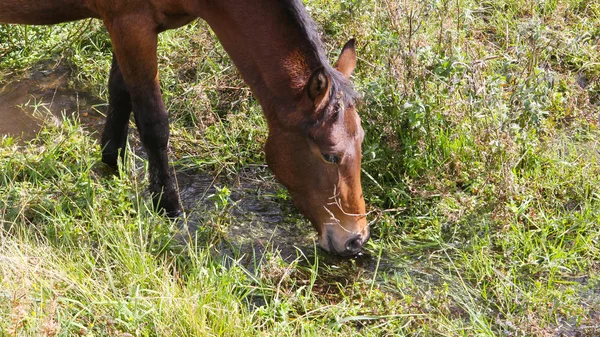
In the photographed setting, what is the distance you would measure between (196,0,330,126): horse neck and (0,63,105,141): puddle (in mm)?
2119

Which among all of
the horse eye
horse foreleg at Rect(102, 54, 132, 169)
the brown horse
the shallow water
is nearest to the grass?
the shallow water

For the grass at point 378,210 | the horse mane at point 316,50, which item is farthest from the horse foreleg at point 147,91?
the horse mane at point 316,50

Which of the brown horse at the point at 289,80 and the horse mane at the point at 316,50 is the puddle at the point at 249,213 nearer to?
the brown horse at the point at 289,80

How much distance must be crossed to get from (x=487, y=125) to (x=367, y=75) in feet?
4.10

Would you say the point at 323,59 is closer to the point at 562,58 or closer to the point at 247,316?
the point at 247,316

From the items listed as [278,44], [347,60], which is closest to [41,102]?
[278,44]

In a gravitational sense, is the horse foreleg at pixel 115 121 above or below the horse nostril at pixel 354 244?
above

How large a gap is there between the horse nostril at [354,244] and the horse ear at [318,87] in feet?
2.65

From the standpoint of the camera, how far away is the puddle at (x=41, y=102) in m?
5.58

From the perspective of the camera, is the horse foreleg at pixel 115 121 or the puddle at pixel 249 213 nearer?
the puddle at pixel 249 213

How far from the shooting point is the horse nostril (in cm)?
405

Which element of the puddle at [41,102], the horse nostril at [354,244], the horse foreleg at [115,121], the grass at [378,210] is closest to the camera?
the grass at [378,210]

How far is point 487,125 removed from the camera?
4.64 meters

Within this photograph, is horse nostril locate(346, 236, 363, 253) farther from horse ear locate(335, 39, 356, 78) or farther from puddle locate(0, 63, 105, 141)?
puddle locate(0, 63, 105, 141)
